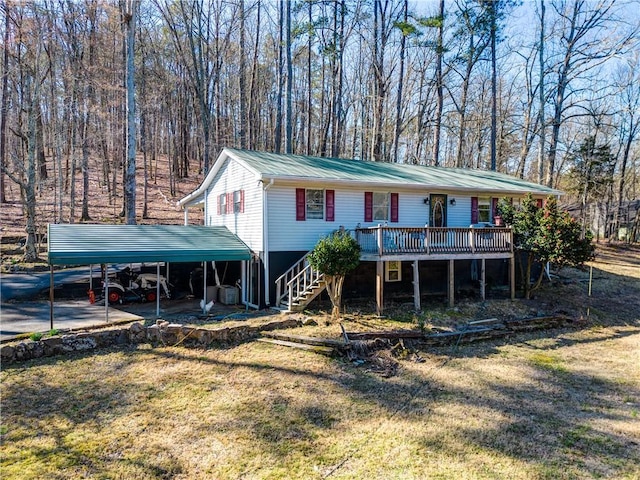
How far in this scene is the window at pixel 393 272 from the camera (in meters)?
13.9

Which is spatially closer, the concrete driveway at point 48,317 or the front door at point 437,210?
the concrete driveway at point 48,317

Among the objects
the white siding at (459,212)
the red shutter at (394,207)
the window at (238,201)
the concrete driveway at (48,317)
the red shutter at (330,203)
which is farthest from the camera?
the white siding at (459,212)

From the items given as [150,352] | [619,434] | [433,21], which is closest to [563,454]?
[619,434]

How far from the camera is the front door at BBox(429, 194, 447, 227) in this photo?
15.2 m

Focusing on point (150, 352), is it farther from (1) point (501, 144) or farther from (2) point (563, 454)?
(1) point (501, 144)

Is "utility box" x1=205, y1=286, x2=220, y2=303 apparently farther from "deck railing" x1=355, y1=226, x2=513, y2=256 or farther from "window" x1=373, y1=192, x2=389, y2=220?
"window" x1=373, y1=192, x2=389, y2=220

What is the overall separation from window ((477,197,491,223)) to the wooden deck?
263 centimetres

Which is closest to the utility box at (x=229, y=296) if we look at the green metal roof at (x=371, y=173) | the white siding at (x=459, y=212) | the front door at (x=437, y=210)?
the green metal roof at (x=371, y=173)

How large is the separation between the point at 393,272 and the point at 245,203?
228 inches

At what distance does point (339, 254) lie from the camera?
34.8 ft

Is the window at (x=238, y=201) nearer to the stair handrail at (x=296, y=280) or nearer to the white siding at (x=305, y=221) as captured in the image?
the white siding at (x=305, y=221)

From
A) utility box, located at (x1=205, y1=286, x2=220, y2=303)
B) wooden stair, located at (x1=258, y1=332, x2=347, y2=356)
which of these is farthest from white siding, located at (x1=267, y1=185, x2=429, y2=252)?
wooden stair, located at (x1=258, y1=332, x2=347, y2=356)

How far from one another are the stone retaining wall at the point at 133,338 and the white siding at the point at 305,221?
3.36m

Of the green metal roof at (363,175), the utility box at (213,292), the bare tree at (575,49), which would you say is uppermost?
the bare tree at (575,49)
